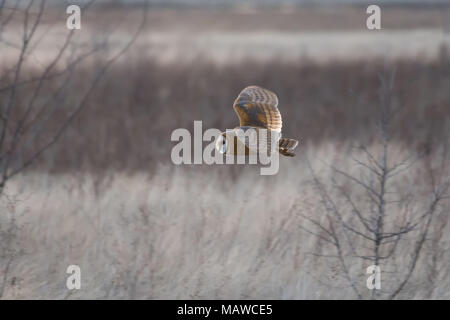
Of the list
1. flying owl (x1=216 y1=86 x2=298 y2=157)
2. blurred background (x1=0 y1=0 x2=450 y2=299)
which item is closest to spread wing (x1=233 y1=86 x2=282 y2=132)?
flying owl (x1=216 y1=86 x2=298 y2=157)

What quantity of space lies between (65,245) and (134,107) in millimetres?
9579

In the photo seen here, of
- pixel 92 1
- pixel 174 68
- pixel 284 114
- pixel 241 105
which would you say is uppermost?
pixel 174 68

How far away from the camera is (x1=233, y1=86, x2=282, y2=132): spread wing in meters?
3.47

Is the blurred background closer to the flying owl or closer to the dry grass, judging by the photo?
the dry grass

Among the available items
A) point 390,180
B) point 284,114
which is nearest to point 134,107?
point 284,114

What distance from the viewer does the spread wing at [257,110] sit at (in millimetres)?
3467

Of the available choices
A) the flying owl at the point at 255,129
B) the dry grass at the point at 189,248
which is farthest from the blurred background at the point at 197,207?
the flying owl at the point at 255,129

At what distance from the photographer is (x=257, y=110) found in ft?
11.4

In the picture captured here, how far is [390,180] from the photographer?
6.62m

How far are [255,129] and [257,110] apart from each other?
107 mm

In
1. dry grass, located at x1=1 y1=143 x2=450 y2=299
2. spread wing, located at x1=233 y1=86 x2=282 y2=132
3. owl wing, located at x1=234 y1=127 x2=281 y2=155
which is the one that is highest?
spread wing, located at x1=233 y1=86 x2=282 y2=132

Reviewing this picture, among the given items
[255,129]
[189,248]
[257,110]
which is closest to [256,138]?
[255,129]

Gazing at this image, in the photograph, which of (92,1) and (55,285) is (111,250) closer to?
(55,285)

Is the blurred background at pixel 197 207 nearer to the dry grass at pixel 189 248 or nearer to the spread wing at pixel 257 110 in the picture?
the dry grass at pixel 189 248
